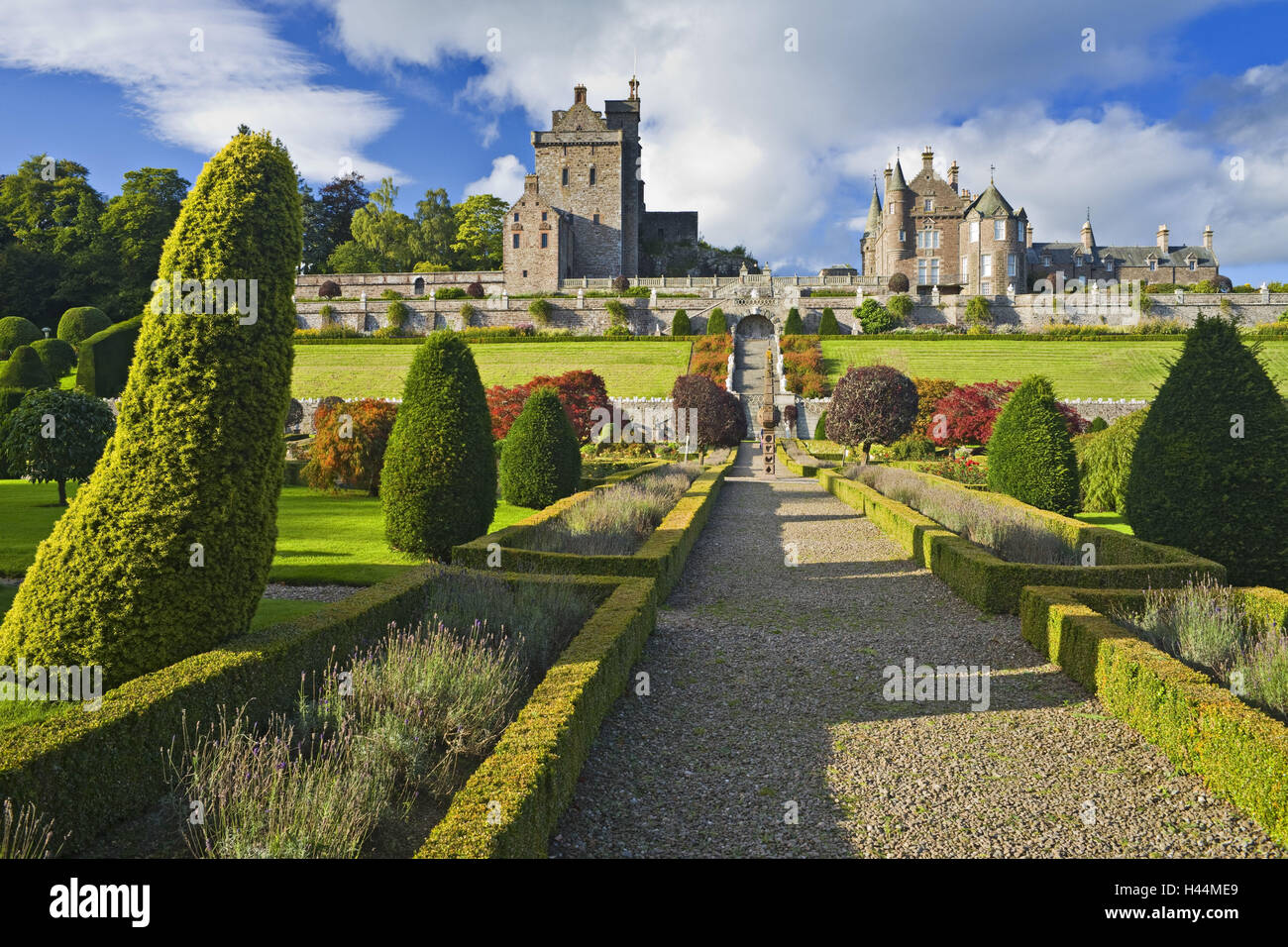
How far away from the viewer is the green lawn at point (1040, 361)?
42.1m

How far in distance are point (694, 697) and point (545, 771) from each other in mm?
2337

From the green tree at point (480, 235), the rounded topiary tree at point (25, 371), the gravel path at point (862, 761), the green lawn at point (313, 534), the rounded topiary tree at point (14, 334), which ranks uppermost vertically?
the green tree at point (480, 235)

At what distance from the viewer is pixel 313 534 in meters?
12.8

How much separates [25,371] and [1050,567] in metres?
39.7

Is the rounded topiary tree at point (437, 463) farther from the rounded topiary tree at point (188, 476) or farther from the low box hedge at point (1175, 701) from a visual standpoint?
the low box hedge at point (1175, 701)

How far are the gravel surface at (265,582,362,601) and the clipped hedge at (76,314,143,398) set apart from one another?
96.7ft

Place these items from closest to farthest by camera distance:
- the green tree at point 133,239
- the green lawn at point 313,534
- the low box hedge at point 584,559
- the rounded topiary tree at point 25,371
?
the low box hedge at point 584,559, the green lawn at point 313,534, the rounded topiary tree at point 25,371, the green tree at point 133,239

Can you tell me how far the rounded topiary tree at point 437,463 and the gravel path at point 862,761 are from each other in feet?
11.0

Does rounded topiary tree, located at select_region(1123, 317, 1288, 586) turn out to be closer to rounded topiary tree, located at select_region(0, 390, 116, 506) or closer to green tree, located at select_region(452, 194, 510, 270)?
rounded topiary tree, located at select_region(0, 390, 116, 506)

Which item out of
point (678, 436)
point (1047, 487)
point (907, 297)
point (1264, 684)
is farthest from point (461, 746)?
point (907, 297)

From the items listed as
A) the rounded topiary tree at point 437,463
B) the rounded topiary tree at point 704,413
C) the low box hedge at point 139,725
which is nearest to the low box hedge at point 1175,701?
the low box hedge at point 139,725

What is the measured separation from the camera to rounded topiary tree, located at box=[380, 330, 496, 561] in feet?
31.9

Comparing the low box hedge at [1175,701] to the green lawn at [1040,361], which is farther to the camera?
the green lawn at [1040,361]

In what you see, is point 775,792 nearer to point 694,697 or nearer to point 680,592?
point 694,697
